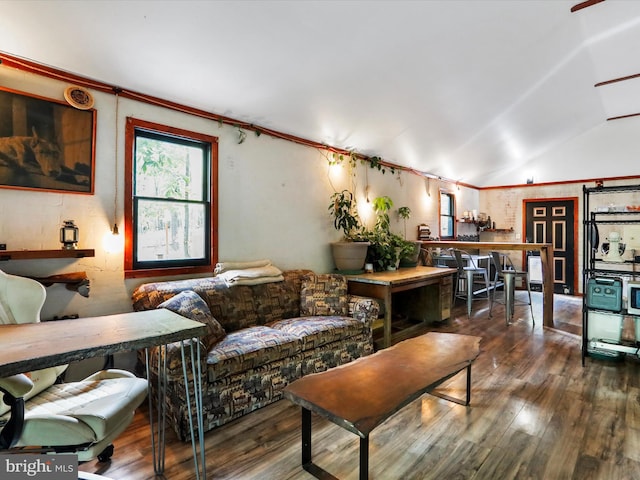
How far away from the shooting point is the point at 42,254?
223cm

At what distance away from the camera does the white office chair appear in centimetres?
123

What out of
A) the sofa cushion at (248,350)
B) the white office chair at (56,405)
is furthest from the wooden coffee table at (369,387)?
the white office chair at (56,405)

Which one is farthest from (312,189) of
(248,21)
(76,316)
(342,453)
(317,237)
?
(342,453)

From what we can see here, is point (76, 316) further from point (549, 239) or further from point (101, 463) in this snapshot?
point (549, 239)

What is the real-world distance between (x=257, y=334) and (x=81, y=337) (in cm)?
143

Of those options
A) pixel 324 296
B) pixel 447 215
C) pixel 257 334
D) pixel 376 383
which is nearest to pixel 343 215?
pixel 324 296

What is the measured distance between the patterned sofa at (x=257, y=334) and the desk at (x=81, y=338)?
22.8 inches

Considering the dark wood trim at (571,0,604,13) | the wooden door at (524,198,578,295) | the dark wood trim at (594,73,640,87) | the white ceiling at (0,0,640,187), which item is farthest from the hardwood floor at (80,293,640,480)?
the wooden door at (524,198,578,295)

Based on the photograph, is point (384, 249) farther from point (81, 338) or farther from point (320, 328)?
point (81, 338)

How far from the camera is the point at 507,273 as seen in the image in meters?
4.56

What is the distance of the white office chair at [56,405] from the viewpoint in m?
1.23

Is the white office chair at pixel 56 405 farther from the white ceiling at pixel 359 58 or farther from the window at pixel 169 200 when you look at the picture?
the white ceiling at pixel 359 58

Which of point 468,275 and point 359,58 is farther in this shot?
point 468,275

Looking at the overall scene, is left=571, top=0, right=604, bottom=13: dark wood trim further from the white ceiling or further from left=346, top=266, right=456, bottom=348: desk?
left=346, top=266, right=456, bottom=348: desk
